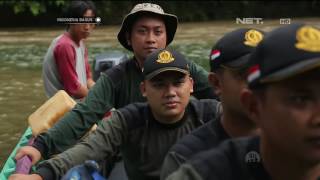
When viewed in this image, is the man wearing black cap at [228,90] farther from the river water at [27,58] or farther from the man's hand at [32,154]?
the river water at [27,58]

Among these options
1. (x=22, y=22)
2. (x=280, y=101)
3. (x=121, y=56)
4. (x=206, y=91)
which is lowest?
(x=22, y=22)

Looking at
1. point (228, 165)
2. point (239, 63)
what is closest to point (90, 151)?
point (239, 63)

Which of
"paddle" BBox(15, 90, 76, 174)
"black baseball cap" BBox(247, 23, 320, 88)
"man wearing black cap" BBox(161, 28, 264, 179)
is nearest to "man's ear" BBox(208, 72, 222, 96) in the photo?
"man wearing black cap" BBox(161, 28, 264, 179)

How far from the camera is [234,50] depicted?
1646mm

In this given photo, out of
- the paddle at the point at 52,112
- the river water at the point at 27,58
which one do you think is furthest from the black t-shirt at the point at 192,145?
the river water at the point at 27,58

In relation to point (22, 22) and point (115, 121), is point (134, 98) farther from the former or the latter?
point (22, 22)

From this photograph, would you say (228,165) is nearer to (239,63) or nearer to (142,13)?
(239,63)

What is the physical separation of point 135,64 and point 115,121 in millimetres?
733

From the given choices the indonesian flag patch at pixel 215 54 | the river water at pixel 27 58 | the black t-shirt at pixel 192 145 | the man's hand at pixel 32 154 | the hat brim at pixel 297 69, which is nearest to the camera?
the hat brim at pixel 297 69

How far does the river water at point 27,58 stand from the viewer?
22.9 feet

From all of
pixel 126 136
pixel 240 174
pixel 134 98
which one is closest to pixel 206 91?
pixel 134 98

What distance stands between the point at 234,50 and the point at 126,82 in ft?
4.79

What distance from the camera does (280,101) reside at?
1.09 m

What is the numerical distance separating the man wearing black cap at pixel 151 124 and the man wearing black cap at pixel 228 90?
0.55 m
